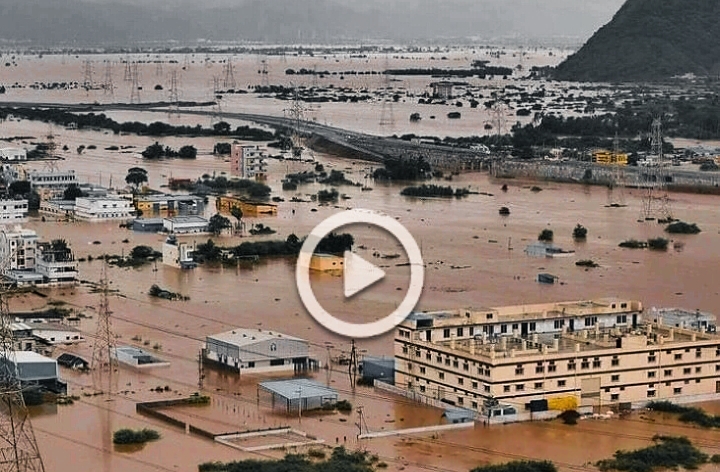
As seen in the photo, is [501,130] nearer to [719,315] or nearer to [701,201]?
[701,201]

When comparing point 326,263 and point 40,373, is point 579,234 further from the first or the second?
point 40,373

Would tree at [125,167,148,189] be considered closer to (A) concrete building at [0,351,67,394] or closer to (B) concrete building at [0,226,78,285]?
(B) concrete building at [0,226,78,285]

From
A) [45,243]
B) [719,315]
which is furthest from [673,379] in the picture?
[45,243]

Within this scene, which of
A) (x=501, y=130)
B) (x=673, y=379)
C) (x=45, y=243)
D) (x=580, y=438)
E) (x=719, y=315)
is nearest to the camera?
(x=580, y=438)

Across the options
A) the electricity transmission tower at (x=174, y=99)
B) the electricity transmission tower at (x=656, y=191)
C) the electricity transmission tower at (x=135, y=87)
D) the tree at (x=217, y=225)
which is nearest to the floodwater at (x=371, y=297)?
the electricity transmission tower at (x=656, y=191)

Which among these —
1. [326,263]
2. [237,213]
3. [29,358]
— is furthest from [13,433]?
[237,213]

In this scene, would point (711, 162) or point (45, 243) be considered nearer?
point (45, 243)

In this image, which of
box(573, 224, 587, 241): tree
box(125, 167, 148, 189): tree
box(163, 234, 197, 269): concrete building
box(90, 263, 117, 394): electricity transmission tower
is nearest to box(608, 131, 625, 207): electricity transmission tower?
box(573, 224, 587, 241): tree

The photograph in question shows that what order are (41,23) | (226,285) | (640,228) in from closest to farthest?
1. (226,285)
2. (640,228)
3. (41,23)

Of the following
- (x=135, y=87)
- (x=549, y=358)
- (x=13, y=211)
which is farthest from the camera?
(x=135, y=87)
